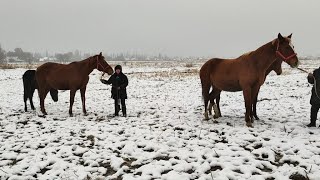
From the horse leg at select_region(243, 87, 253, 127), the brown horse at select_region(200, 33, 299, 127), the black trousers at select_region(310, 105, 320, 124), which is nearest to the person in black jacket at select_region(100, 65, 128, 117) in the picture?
the brown horse at select_region(200, 33, 299, 127)

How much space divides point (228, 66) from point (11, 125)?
7228 mm

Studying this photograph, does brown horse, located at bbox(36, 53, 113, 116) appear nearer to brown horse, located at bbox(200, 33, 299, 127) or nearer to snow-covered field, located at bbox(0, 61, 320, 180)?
snow-covered field, located at bbox(0, 61, 320, 180)

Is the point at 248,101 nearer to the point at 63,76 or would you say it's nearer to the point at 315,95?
the point at 315,95

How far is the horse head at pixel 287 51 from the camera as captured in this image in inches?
271

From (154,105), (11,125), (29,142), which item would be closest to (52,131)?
(29,142)

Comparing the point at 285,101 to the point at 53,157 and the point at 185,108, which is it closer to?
the point at 185,108

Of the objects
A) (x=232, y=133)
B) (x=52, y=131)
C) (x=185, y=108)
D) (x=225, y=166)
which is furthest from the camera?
(x=185, y=108)

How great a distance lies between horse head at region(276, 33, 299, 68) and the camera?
6891 mm

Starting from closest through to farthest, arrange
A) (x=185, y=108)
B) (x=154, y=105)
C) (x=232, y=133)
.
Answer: (x=232, y=133)
(x=185, y=108)
(x=154, y=105)

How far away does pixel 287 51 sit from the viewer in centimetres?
696

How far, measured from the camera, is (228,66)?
26.5 ft

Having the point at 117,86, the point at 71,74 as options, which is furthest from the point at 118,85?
the point at 71,74

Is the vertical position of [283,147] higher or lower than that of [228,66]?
lower

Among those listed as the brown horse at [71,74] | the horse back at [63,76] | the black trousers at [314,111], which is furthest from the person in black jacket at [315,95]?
the horse back at [63,76]
